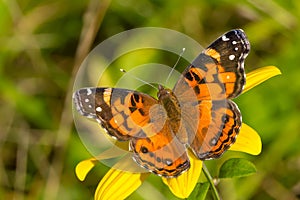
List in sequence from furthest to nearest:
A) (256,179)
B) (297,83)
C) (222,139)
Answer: (297,83) < (256,179) < (222,139)

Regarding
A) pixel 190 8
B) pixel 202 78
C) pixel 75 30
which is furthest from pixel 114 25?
pixel 202 78

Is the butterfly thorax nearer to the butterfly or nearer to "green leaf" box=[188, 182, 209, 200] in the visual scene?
the butterfly

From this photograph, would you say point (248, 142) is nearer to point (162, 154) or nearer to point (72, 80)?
point (162, 154)

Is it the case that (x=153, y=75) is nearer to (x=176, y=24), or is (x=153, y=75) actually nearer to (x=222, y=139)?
(x=176, y=24)

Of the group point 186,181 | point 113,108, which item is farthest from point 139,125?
point 186,181

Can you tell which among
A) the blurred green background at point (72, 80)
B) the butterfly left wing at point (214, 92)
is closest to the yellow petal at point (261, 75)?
the butterfly left wing at point (214, 92)

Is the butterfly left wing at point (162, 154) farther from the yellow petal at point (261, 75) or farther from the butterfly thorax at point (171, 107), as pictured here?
the yellow petal at point (261, 75)
